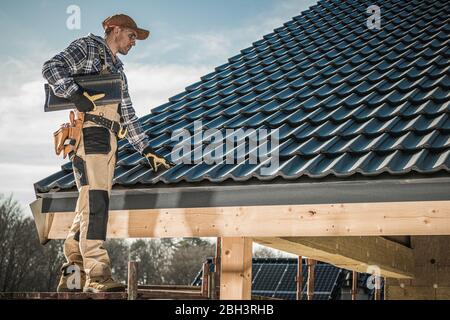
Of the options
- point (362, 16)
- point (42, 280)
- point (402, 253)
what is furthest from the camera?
point (42, 280)

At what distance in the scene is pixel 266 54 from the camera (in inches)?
378

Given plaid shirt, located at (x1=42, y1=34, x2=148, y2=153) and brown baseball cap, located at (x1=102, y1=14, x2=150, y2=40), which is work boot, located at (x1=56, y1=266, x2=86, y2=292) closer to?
plaid shirt, located at (x1=42, y1=34, x2=148, y2=153)

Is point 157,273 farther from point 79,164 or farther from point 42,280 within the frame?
point 79,164

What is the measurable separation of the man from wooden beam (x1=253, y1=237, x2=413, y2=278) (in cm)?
159

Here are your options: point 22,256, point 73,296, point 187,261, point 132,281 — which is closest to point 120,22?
point 132,281

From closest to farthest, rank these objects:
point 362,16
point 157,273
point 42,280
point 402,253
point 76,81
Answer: point 76,81 → point 402,253 → point 362,16 → point 42,280 → point 157,273

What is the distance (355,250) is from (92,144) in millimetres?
3503

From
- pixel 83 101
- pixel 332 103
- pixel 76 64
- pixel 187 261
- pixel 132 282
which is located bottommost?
pixel 132 282

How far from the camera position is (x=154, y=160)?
248 inches

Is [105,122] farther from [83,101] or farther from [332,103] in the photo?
[332,103]

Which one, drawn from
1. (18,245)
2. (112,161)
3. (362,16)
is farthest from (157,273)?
(112,161)

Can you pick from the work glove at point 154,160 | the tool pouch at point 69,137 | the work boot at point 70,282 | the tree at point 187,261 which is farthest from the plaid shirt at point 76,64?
the tree at point 187,261

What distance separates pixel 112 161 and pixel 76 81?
692 millimetres

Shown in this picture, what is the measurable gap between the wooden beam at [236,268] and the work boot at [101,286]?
1.04 meters
